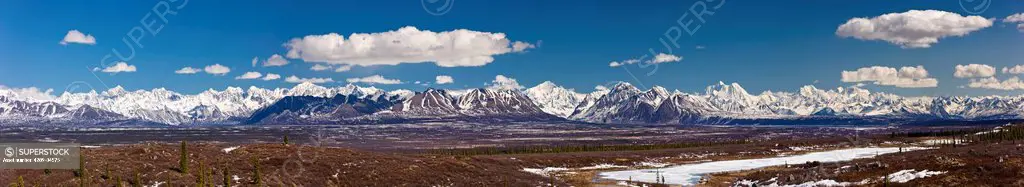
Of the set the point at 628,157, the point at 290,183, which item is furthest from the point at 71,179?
the point at 628,157

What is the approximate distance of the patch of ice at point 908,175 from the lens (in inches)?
2763

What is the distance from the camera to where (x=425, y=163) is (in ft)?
320

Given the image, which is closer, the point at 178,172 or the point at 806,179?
the point at 178,172

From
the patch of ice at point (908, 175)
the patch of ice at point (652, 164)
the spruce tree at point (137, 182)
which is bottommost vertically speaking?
the patch of ice at point (652, 164)

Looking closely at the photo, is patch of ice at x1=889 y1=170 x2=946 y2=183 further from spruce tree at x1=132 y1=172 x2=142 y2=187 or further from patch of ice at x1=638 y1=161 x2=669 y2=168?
patch of ice at x1=638 y1=161 x2=669 y2=168

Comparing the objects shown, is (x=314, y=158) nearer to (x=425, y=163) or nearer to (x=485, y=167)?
(x=425, y=163)

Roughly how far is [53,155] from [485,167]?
5579 centimetres

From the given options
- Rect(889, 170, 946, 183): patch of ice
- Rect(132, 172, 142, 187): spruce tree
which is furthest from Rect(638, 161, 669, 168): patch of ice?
Rect(132, 172, 142, 187): spruce tree

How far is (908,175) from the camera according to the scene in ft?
237

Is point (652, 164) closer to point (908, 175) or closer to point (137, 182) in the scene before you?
point (908, 175)

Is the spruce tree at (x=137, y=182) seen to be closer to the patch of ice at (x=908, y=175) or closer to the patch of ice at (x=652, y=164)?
the patch of ice at (x=908, y=175)

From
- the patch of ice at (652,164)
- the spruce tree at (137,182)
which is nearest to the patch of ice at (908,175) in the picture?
the spruce tree at (137,182)

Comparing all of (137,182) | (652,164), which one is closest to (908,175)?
(137,182)

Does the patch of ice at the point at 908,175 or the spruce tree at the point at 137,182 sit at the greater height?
the spruce tree at the point at 137,182
